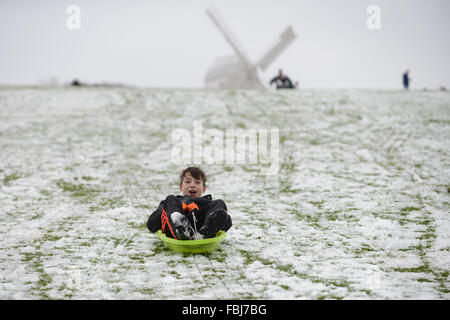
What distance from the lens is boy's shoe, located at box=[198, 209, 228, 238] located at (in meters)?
4.02

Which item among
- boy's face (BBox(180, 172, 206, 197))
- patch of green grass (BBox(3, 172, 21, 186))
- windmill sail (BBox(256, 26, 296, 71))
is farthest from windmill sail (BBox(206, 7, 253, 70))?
boy's face (BBox(180, 172, 206, 197))

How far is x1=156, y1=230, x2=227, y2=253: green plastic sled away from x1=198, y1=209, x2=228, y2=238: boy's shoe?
92 mm

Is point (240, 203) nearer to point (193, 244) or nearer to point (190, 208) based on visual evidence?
point (190, 208)

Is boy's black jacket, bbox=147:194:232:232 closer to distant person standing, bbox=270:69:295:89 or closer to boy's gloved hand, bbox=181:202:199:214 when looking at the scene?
boy's gloved hand, bbox=181:202:199:214

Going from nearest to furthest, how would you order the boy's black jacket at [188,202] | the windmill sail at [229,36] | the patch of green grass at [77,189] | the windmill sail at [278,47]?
the boy's black jacket at [188,202]
the patch of green grass at [77,189]
the windmill sail at [229,36]
the windmill sail at [278,47]

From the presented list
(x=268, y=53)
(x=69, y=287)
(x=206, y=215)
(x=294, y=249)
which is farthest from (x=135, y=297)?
(x=268, y=53)

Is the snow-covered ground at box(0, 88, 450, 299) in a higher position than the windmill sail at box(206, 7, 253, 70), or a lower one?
lower

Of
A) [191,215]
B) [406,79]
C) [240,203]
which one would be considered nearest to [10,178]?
[240,203]

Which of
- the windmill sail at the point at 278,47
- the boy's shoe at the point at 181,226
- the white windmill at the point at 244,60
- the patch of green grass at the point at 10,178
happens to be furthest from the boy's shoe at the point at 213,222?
the windmill sail at the point at 278,47

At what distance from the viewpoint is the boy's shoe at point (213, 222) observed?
4.02 m

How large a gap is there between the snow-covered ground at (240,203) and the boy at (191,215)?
1.07ft

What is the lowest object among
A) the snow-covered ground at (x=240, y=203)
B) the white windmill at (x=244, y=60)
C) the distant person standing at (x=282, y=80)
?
the snow-covered ground at (x=240, y=203)

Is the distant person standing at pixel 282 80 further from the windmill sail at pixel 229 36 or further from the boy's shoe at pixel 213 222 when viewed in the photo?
the boy's shoe at pixel 213 222

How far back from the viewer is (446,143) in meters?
10.2
